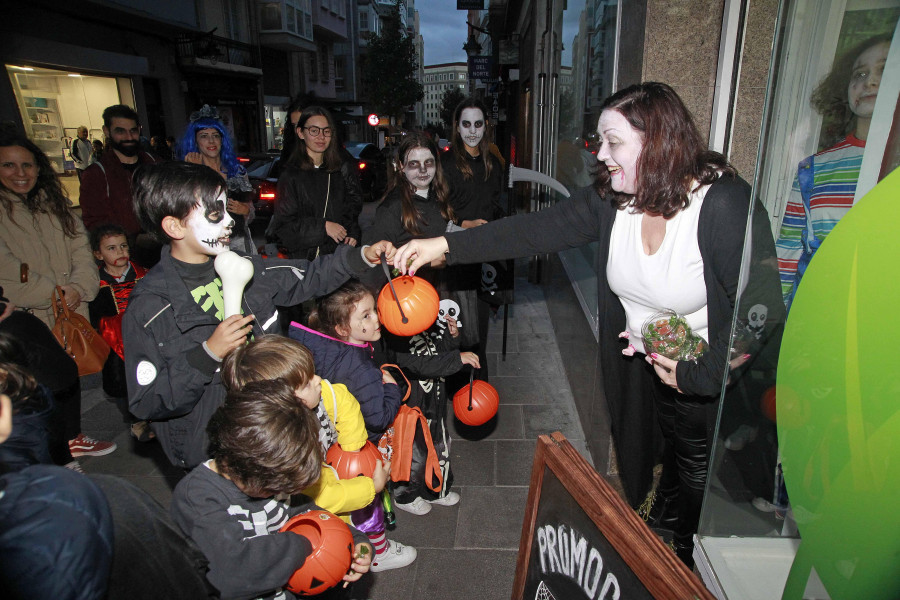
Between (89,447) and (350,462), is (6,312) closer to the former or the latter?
(89,447)

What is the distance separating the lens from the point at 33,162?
10.8 ft

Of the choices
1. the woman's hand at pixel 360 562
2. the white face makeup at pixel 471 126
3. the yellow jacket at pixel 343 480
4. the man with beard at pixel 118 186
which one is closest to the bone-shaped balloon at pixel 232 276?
the yellow jacket at pixel 343 480

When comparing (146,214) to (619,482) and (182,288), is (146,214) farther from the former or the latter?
(619,482)

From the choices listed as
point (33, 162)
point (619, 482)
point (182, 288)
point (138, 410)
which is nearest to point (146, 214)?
point (182, 288)

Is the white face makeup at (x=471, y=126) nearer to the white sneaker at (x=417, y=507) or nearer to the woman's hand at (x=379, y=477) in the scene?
the white sneaker at (x=417, y=507)

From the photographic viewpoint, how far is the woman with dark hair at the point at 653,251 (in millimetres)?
1867

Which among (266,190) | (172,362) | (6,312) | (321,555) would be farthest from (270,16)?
(321,555)

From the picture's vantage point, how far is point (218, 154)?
414 cm

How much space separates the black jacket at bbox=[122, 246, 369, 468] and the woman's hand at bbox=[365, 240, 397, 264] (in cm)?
54

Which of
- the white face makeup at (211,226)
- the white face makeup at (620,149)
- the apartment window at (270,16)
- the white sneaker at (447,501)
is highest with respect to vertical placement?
the apartment window at (270,16)

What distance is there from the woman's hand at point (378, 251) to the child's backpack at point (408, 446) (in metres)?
0.65

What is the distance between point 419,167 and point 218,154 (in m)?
1.68

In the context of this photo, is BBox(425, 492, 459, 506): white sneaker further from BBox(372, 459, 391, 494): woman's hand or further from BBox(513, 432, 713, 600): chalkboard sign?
BBox(513, 432, 713, 600): chalkboard sign

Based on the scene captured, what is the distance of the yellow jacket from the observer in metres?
2.00
